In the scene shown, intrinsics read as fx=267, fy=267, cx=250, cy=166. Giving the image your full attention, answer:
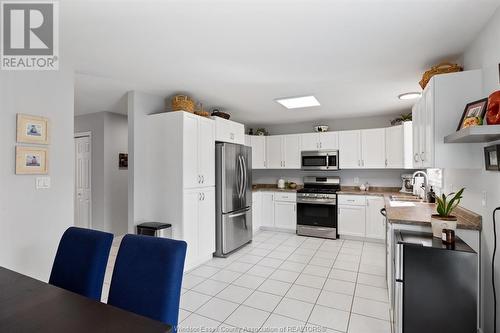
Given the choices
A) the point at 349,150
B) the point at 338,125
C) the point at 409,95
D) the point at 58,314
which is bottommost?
the point at 58,314

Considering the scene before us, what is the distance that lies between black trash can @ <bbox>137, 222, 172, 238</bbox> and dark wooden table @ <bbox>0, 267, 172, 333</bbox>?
6.40ft

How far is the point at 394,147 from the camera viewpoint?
187 inches

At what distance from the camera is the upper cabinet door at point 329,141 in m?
5.27

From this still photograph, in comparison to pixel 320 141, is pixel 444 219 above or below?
below

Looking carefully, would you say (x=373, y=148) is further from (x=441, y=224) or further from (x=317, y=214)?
(x=441, y=224)

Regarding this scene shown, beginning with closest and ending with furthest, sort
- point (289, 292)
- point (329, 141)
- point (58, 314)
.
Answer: point (58, 314) → point (289, 292) → point (329, 141)

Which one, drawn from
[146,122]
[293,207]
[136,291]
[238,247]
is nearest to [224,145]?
[146,122]

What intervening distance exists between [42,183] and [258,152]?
13.6 feet

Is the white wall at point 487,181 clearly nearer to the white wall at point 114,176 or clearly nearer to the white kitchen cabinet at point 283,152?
the white kitchen cabinet at point 283,152

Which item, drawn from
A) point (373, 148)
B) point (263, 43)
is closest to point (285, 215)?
point (373, 148)

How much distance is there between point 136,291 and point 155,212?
7.67 feet

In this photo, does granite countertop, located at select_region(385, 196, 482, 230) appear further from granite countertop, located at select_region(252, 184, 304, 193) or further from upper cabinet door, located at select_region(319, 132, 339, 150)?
granite countertop, located at select_region(252, 184, 304, 193)

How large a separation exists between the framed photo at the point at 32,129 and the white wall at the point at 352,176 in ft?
15.2

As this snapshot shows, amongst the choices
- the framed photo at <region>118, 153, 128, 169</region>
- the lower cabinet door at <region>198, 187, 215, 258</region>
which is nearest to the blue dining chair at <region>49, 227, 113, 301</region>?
the lower cabinet door at <region>198, 187, 215, 258</region>
